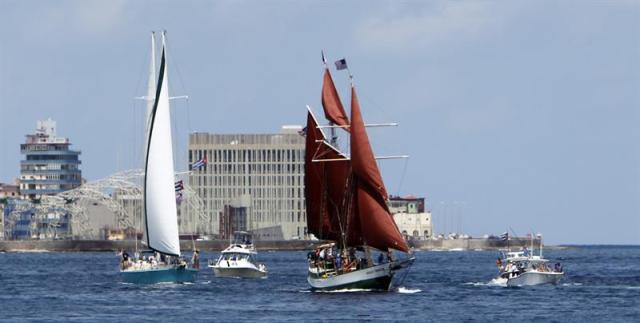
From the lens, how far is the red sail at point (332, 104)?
102 m

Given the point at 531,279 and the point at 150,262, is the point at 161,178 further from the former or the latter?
the point at 531,279

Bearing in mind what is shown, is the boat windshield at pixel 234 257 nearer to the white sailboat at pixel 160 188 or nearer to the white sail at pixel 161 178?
A: the white sailboat at pixel 160 188

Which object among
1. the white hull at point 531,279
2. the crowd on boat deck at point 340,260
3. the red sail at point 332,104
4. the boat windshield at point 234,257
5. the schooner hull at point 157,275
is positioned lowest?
the white hull at point 531,279

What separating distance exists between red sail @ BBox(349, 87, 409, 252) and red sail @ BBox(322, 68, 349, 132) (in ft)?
10.3

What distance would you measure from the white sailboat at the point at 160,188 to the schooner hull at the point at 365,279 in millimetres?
12952

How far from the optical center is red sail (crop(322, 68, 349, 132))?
102000 mm

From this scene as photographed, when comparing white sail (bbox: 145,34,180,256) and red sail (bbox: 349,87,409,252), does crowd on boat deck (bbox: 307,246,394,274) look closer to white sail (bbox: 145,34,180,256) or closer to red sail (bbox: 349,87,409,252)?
red sail (bbox: 349,87,409,252)

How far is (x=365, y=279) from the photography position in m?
98.4

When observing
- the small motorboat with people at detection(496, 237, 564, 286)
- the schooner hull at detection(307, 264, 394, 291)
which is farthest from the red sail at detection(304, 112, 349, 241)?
the small motorboat with people at detection(496, 237, 564, 286)

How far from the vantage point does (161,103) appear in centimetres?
10750

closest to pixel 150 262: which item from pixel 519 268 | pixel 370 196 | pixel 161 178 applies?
pixel 161 178

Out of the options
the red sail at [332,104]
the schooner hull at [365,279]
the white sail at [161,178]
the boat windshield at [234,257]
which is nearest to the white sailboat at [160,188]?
the white sail at [161,178]

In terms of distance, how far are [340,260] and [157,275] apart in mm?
14480

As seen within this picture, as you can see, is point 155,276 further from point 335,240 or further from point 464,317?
point 464,317
